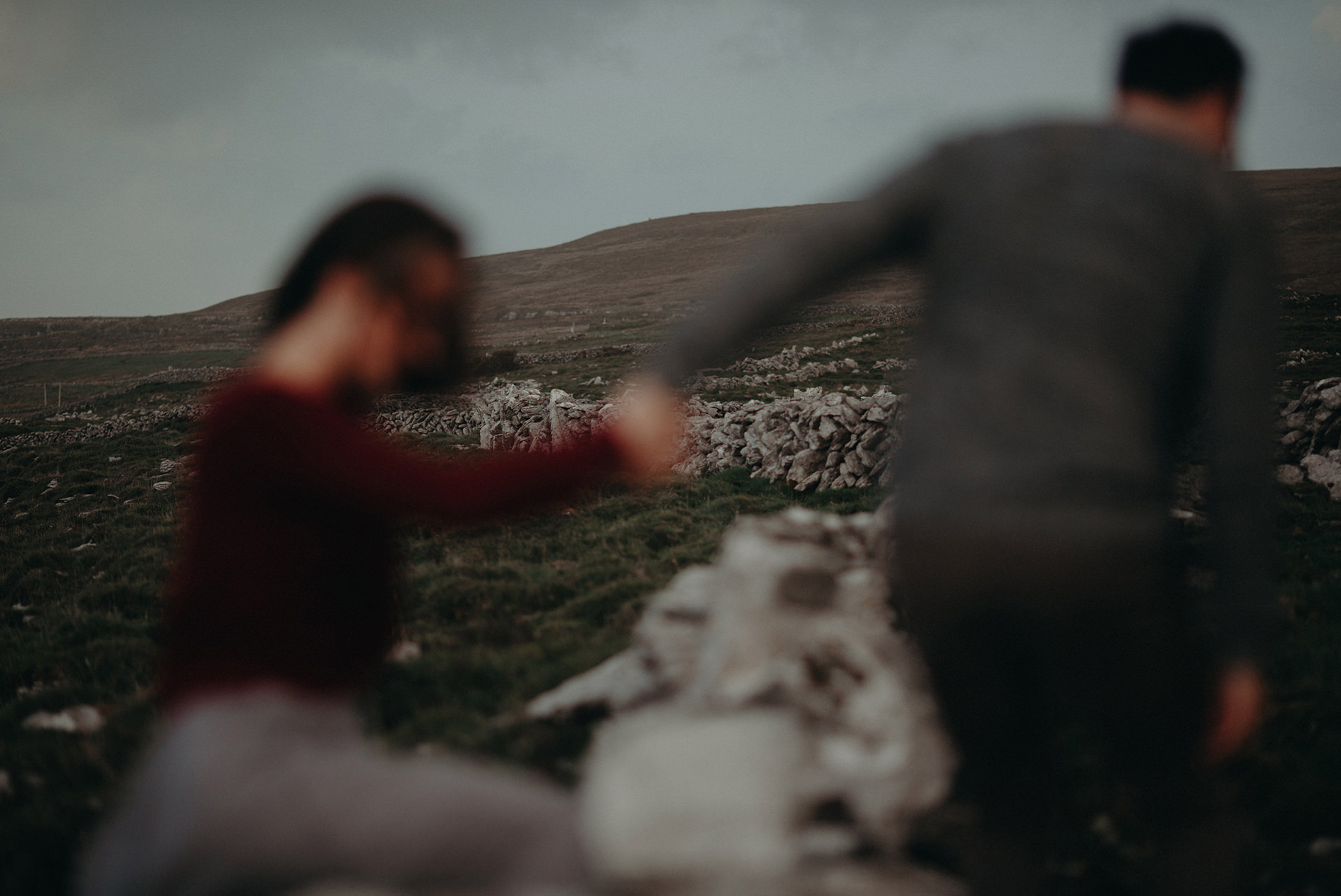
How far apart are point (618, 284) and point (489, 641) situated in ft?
303

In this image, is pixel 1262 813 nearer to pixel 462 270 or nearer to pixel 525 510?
pixel 525 510

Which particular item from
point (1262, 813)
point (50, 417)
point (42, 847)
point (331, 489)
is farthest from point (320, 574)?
point (50, 417)

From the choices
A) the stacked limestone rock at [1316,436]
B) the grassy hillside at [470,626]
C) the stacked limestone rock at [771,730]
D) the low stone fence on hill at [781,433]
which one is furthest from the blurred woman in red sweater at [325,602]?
the stacked limestone rock at [1316,436]

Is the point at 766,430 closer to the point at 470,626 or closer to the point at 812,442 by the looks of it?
the point at 812,442

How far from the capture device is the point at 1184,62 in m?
1.83

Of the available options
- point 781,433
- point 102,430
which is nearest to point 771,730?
point 781,433

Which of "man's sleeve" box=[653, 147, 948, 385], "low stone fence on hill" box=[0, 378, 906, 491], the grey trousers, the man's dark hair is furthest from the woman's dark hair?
"low stone fence on hill" box=[0, 378, 906, 491]

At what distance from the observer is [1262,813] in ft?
10.3

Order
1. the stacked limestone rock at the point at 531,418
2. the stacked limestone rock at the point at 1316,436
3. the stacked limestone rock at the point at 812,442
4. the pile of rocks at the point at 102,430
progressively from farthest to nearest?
the pile of rocks at the point at 102,430, the stacked limestone rock at the point at 531,418, the stacked limestone rock at the point at 812,442, the stacked limestone rock at the point at 1316,436

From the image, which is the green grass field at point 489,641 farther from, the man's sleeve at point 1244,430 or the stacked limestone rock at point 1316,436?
the stacked limestone rock at point 1316,436

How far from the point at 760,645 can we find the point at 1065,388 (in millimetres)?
1289

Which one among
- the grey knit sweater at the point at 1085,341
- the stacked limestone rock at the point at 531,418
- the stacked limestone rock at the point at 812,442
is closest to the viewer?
the grey knit sweater at the point at 1085,341

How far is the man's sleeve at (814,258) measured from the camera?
5.96 ft

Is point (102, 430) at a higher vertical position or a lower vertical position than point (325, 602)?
higher
